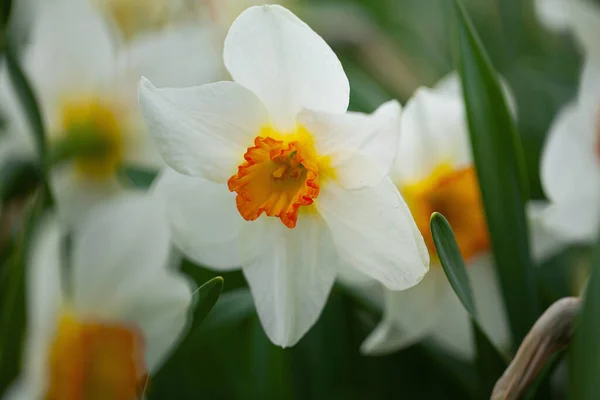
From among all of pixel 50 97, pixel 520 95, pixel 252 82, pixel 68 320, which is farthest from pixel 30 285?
pixel 520 95

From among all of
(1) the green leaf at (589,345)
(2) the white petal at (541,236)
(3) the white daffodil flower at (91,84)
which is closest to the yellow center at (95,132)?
(3) the white daffodil flower at (91,84)

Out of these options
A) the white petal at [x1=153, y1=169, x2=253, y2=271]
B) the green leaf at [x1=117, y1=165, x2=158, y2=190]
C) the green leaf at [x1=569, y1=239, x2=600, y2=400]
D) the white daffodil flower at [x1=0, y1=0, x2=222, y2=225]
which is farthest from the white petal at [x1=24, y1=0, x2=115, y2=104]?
the green leaf at [x1=569, y1=239, x2=600, y2=400]

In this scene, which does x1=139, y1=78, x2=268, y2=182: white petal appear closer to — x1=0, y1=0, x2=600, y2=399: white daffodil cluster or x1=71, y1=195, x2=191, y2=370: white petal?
x1=0, y1=0, x2=600, y2=399: white daffodil cluster

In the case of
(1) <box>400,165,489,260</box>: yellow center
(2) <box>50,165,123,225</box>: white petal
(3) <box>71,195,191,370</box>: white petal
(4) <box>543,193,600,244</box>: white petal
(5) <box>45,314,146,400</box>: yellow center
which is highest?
(4) <box>543,193,600,244</box>: white petal

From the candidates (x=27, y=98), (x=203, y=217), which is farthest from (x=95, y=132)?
(x=203, y=217)

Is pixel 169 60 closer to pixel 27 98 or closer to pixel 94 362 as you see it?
pixel 27 98

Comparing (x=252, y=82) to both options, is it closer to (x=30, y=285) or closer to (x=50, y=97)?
Answer: (x=30, y=285)
